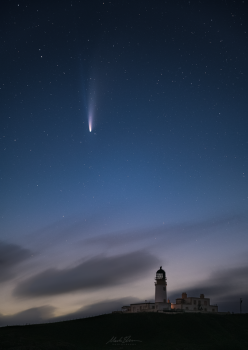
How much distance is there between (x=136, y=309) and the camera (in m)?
76.1

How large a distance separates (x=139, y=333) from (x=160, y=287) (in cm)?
2611

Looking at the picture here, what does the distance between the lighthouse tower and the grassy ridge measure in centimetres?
1449

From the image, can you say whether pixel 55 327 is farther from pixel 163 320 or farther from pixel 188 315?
pixel 188 315

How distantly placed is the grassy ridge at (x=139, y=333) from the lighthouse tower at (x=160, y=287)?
1449 cm

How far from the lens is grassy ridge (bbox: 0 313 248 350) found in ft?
162

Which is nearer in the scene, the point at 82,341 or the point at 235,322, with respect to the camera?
the point at 82,341

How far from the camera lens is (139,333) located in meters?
56.9

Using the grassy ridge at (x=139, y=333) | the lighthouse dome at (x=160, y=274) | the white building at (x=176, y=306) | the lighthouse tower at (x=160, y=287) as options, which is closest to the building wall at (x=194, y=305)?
the white building at (x=176, y=306)

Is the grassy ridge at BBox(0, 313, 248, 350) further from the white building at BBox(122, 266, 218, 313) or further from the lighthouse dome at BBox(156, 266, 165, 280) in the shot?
the lighthouse dome at BBox(156, 266, 165, 280)

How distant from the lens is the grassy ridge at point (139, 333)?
49312 mm

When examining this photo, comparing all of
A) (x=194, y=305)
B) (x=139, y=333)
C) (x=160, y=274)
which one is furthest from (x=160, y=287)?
(x=139, y=333)

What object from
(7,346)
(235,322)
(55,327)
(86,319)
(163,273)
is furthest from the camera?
(163,273)

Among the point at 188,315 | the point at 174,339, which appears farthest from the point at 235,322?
the point at 174,339

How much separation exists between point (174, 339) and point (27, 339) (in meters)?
23.7
